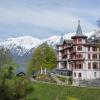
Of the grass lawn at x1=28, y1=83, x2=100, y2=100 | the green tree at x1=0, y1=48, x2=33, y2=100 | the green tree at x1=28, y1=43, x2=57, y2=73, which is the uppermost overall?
the green tree at x1=28, y1=43, x2=57, y2=73

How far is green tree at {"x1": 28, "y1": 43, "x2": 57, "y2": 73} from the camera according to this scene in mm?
89562

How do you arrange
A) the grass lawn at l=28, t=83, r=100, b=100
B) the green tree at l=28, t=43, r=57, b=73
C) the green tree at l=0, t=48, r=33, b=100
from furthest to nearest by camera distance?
the green tree at l=28, t=43, r=57, b=73, the grass lawn at l=28, t=83, r=100, b=100, the green tree at l=0, t=48, r=33, b=100

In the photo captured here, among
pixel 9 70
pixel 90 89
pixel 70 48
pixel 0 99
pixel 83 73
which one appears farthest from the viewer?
pixel 70 48

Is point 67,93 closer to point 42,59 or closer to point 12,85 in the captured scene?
point 42,59

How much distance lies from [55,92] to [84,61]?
21208 mm

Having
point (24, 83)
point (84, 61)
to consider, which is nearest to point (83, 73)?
point (84, 61)

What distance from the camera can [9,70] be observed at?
13.0 meters

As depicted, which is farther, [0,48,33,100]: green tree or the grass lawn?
the grass lawn

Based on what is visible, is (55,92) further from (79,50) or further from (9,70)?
(9,70)

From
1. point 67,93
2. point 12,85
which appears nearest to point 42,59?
point 67,93

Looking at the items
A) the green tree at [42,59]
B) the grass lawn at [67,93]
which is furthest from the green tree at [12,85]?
the green tree at [42,59]

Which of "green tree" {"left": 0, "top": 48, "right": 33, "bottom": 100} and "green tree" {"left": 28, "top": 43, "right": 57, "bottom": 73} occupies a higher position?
"green tree" {"left": 28, "top": 43, "right": 57, "bottom": 73}

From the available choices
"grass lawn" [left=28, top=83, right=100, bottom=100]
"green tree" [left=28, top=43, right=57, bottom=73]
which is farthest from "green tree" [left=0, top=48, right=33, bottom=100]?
"green tree" [left=28, top=43, right=57, bottom=73]

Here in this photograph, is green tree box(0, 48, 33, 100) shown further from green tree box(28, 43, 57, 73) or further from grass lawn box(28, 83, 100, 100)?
green tree box(28, 43, 57, 73)
